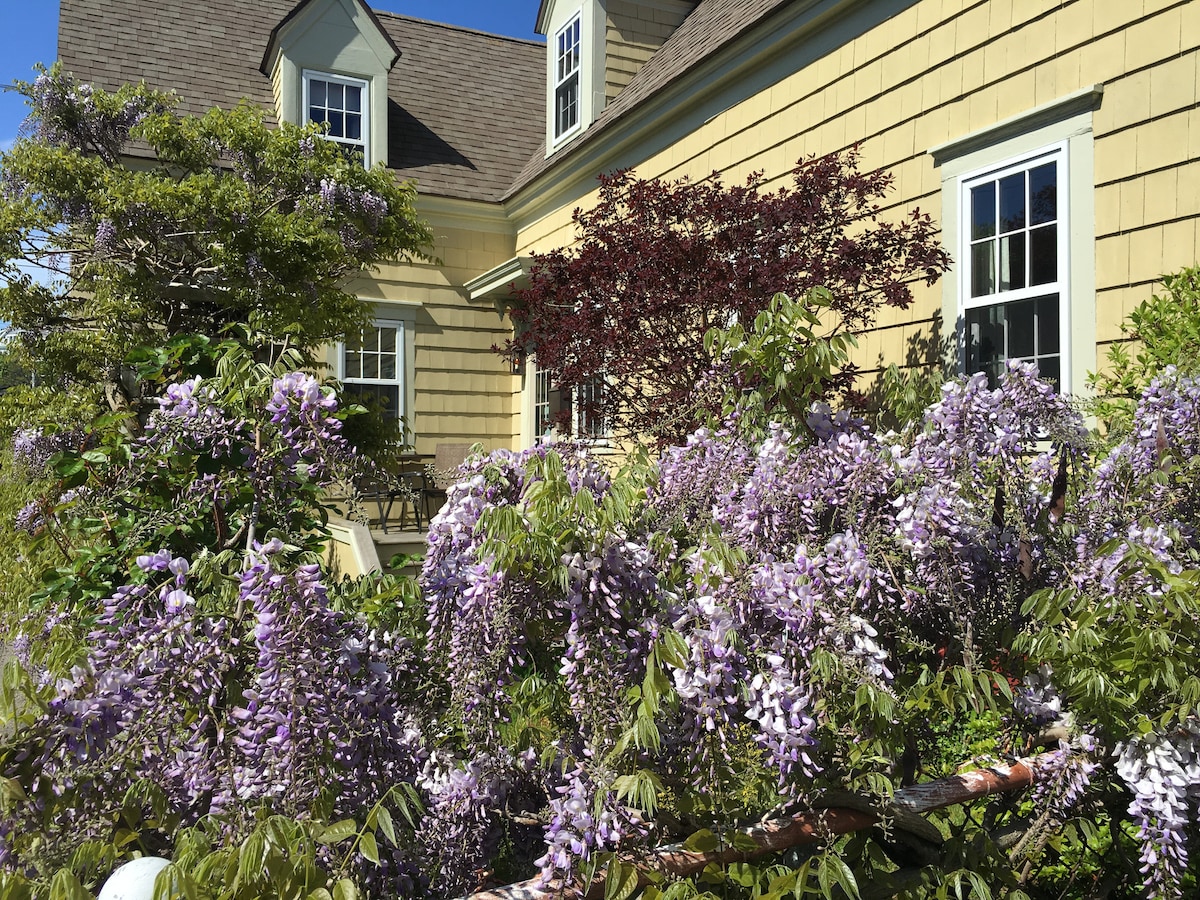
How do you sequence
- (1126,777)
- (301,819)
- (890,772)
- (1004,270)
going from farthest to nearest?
(1004,270)
(890,772)
(1126,777)
(301,819)

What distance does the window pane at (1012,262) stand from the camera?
6.00 meters

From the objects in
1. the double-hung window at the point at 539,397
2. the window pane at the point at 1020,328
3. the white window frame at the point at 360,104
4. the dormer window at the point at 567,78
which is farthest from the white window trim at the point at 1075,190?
the white window frame at the point at 360,104

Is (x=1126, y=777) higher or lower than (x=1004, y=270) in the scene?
lower

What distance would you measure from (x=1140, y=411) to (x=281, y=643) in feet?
8.66

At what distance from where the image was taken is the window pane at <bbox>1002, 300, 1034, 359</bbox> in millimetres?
5922

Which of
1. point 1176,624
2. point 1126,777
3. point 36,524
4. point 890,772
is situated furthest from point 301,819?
point 36,524

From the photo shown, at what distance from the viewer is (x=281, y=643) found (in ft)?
5.37

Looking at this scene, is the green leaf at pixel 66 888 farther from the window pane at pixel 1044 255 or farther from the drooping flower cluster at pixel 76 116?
the drooping flower cluster at pixel 76 116

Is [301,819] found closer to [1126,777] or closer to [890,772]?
[890,772]

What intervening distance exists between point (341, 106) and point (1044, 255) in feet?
32.8

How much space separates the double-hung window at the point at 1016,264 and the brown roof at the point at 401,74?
8453 millimetres

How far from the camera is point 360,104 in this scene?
12664mm

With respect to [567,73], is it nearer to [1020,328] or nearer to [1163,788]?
[1020,328]

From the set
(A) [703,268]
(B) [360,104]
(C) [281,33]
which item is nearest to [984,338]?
(A) [703,268]
